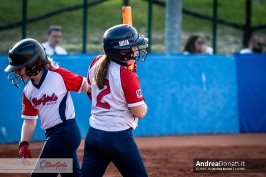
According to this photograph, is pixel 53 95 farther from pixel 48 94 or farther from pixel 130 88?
pixel 130 88

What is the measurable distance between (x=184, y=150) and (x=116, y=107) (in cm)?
462

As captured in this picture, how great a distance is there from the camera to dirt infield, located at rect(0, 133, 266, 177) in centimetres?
748

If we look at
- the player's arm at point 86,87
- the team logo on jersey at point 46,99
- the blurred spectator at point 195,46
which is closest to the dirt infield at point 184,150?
the blurred spectator at point 195,46

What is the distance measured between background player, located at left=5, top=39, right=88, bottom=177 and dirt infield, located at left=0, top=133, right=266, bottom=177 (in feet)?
7.01

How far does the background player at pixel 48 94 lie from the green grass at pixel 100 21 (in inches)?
290

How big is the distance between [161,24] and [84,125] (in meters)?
7.31

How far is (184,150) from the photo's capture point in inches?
359

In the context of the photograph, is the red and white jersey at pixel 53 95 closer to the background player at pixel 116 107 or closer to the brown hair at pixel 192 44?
the background player at pixel 116 107

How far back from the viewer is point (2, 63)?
945 cm

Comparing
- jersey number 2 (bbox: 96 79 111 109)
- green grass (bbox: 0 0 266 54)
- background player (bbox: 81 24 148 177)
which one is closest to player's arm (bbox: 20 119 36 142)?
background player (bbox: 81 24 148 177)

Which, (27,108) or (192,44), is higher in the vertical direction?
(192,44)

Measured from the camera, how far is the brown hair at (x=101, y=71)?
469cm

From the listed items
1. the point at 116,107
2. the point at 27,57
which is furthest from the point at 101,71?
the point at 27,57

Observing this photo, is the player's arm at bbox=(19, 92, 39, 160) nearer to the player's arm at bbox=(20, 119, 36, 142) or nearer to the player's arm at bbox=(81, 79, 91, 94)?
the player's arm at bbox=(20, 119, 36, 142)
